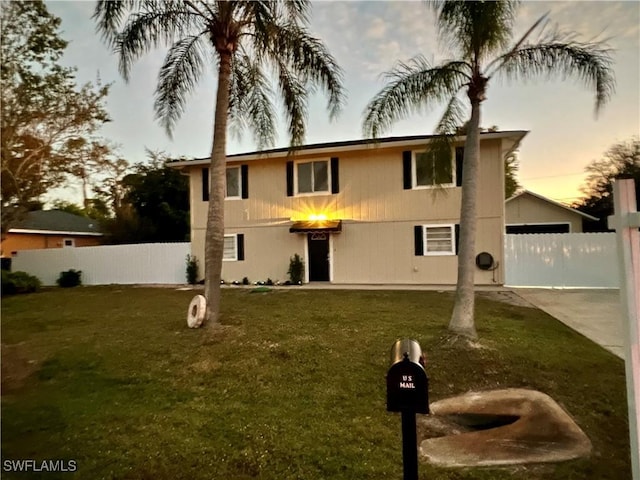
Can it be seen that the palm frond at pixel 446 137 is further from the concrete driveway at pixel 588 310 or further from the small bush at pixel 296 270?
the small bush at pixel 296 270

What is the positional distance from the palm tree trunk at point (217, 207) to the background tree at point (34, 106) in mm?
4957

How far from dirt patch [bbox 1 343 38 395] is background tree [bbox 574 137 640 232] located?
20.5m

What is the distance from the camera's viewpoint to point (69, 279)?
16500 millimetres

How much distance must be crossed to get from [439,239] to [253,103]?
296 inches

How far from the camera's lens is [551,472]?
290 centimetres

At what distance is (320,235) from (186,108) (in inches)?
272

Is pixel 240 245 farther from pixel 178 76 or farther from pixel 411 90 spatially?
pixel 411 90

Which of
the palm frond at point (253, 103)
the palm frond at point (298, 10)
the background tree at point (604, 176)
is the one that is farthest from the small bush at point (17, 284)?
the background tree at point (604, 176)

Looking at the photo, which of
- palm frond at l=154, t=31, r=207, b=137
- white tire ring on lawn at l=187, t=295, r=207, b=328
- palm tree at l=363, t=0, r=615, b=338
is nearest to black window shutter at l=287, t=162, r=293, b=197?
palm frond at l=154, t=31, r=207, b=137

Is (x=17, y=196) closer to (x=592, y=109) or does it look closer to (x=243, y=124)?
(x=243, y=124)

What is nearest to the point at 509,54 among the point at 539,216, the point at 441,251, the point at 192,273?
the point at 441,251

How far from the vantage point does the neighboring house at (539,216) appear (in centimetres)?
1927

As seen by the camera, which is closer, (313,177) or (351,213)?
(351,213)

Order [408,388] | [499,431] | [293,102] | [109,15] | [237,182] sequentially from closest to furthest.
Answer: [408,388]
[499,431]
[109,15]
[293,102]
[237,182]
